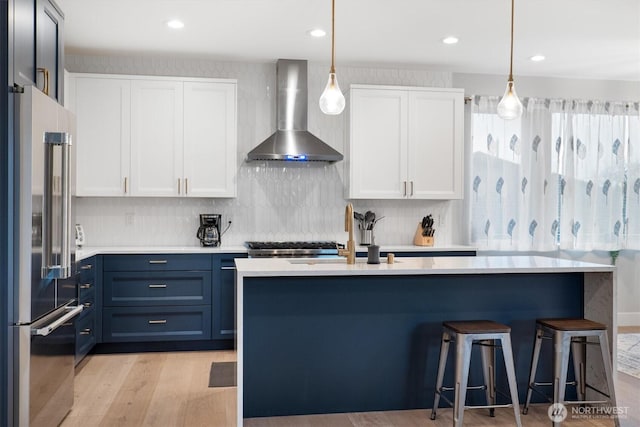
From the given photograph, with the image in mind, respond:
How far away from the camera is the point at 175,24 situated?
4.29 m

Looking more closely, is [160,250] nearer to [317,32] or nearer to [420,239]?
[317,32]

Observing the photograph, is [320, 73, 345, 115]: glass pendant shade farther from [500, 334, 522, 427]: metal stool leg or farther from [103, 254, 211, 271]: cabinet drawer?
[103, 254, 211, 271]: cabinet drawer

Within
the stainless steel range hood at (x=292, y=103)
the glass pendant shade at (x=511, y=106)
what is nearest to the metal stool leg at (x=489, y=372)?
the glass pendant shade at (x=511, y=106)

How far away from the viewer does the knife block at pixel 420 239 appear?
216 inches

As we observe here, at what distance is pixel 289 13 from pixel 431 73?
2.09 m

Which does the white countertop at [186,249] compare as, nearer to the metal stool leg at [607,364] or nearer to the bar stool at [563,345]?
the bar stool at [563,345]

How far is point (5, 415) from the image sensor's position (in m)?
2.54

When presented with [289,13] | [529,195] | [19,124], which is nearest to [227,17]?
[289,13]

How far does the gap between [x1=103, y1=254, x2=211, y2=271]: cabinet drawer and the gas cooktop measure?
0.43 meters

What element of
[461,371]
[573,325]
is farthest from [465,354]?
[573,325]

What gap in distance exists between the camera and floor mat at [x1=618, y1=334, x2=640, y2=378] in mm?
4277

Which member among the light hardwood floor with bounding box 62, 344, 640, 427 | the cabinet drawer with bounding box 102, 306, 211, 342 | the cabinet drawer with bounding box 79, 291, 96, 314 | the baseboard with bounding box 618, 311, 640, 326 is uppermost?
the cabinet drawer with bounding box 79, 291, 96, 314

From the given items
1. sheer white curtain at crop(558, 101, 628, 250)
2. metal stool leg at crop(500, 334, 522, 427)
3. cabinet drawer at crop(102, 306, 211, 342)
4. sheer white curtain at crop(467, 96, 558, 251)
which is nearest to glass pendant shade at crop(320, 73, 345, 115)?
metal stool leg at crop(500, 334, 522, 427)

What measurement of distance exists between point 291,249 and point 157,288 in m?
1.16
